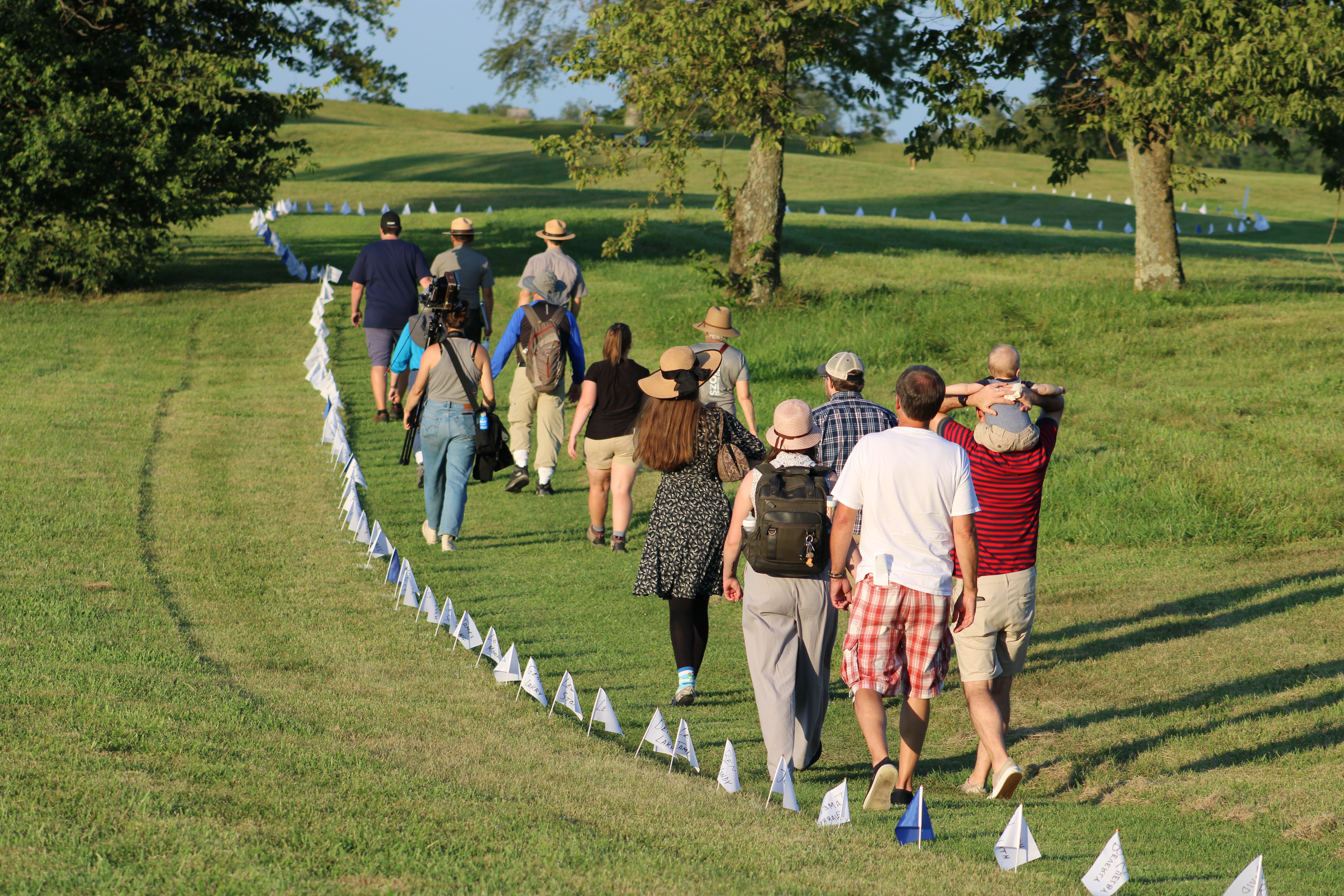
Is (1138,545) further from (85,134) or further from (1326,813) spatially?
(85,134)

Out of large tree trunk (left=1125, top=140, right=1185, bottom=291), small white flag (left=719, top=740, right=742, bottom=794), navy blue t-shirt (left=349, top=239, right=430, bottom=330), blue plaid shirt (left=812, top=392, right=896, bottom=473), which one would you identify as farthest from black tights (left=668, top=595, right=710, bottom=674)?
large tree trunk (left=1125, top=140, right=1185, bottom=291)

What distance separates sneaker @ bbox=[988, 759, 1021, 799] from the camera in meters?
5.98

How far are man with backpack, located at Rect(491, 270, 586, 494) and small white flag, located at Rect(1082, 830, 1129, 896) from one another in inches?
300

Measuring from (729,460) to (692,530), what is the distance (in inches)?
18.9

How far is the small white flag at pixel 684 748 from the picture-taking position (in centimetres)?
600

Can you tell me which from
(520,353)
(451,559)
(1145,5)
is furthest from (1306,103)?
(451,559)

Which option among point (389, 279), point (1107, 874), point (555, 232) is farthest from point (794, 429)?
point (389, 279)

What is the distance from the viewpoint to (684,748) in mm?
6102

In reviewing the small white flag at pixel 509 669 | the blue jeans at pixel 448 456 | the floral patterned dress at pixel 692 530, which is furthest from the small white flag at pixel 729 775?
the blue jeans at pixel 448 456

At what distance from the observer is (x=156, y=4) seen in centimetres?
2155

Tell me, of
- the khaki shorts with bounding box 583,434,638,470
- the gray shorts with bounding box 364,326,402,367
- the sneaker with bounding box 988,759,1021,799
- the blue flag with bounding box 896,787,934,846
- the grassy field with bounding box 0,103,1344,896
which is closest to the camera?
the grassy field with bounding box 0,103,1344,896

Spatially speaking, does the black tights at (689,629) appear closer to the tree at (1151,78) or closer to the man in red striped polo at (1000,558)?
the man in red striped polo at (1000,558)

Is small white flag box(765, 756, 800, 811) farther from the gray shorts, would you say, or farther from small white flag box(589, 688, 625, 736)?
the gray shorts

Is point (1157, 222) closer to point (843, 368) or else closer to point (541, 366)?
point (541, 366)
